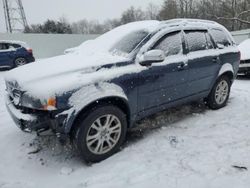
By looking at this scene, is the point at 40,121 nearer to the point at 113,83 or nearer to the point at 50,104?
the point at 50,104

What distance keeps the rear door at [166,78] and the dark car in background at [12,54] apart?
10.9 metres

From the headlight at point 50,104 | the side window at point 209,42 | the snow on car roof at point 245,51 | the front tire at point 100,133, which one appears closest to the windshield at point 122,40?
the front tire at point 100,133

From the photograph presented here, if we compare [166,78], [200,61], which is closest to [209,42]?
[200,61]

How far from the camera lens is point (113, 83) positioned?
379cm

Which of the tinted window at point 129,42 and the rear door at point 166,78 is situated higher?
the tinted window at point 129,42

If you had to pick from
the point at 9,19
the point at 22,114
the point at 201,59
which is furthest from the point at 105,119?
the point at 9,19

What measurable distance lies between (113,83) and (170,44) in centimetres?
137

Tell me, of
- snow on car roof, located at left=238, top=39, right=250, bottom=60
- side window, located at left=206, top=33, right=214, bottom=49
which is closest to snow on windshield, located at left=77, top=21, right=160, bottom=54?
side window, located at left=206, top=33, right=214, bottom=49

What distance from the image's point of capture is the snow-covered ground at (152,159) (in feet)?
11.0

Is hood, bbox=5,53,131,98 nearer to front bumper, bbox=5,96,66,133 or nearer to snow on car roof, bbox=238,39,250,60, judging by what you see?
front bumper, bbox=5,96,66,133

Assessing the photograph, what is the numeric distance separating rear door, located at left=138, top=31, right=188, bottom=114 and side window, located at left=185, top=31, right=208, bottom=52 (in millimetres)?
235

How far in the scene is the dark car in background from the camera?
1358 cm

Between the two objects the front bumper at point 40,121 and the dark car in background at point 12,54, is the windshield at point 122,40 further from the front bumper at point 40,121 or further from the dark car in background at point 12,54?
the dark car in background at point 12,54

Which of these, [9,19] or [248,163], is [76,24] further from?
[248,163]
